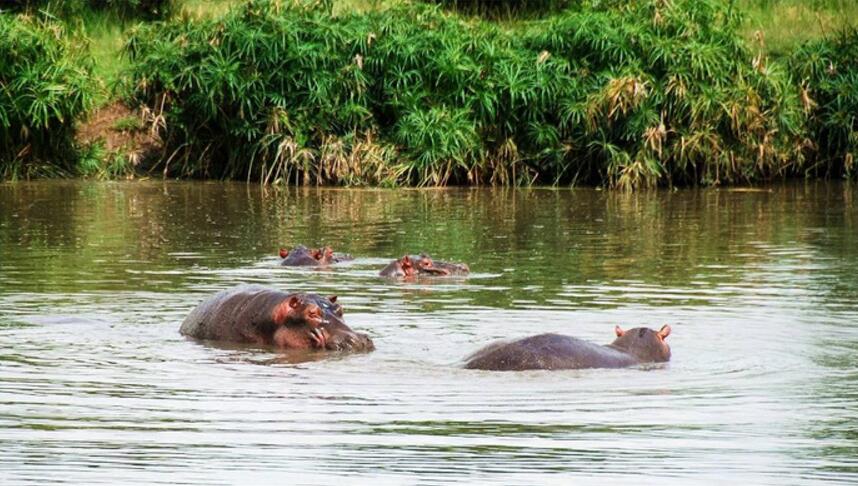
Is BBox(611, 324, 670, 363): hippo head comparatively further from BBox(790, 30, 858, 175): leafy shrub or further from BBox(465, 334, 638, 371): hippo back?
BBox(790, 30, 858, 175): leafy shrub

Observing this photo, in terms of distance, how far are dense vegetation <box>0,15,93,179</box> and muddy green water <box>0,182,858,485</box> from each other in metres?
4.11

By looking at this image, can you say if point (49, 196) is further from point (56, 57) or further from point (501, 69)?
point (501, 69)

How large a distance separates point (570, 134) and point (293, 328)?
13510mm

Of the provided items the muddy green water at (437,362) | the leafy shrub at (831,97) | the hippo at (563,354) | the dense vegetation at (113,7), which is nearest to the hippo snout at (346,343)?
the muddy green water at (437,362)

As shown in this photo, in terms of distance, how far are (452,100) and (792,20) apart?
797 centimetres

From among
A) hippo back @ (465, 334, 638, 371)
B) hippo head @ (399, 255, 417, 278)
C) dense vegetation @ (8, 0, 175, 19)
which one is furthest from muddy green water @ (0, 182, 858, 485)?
dense vegetation @ (8, 0, 175, 19)

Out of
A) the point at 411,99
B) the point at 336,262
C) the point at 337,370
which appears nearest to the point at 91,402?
the point at 337,370

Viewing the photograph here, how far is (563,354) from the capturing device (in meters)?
7.80

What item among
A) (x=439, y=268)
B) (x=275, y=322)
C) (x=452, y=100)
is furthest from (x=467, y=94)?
(x=275, y=322)

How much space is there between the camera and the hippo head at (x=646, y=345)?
320 inches

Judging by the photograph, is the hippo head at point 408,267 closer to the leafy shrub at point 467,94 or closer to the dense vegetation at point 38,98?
the leafy shrub at point 467,94

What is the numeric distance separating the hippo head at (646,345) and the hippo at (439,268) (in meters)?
3.90

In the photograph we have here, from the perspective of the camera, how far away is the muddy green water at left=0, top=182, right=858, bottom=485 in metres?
5.75

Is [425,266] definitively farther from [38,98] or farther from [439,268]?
[38,98]
